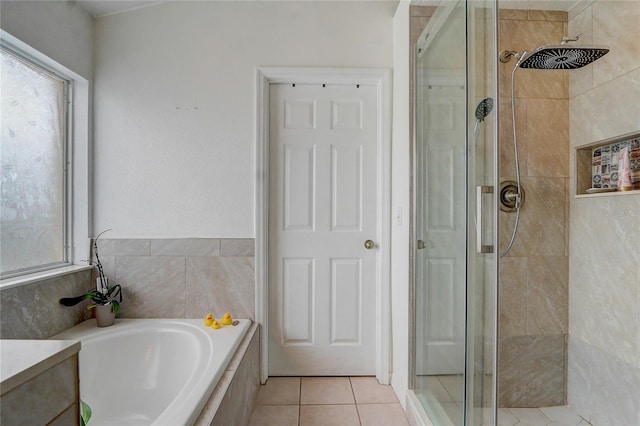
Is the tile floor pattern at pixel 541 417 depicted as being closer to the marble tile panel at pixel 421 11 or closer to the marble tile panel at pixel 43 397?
the marble tile panel at pixel 43 397

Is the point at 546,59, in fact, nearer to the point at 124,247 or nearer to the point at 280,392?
the point at 280,392

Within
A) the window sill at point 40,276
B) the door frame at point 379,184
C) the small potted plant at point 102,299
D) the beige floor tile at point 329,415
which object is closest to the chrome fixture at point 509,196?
the door frame at point 379,184

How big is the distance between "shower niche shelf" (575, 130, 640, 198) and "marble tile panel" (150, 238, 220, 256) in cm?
209

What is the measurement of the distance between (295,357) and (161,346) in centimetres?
83

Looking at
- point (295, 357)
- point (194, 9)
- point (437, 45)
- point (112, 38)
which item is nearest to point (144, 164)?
point (112, 38)

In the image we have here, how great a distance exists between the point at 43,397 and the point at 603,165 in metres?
2.21

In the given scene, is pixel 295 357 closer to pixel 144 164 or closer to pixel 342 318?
pixel 342 318

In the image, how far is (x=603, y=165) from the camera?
1605mm

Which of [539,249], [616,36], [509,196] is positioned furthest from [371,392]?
[616,36]

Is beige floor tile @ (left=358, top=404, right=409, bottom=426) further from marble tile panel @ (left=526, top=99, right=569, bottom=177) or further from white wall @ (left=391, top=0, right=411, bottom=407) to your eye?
marble tile panel @ (left=526, top=99, right=569, bottom=177)

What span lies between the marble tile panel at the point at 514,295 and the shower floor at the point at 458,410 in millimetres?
402

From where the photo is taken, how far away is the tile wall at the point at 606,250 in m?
1.45

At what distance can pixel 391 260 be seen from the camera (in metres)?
2.12

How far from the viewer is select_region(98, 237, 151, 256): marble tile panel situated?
6.86 feet
